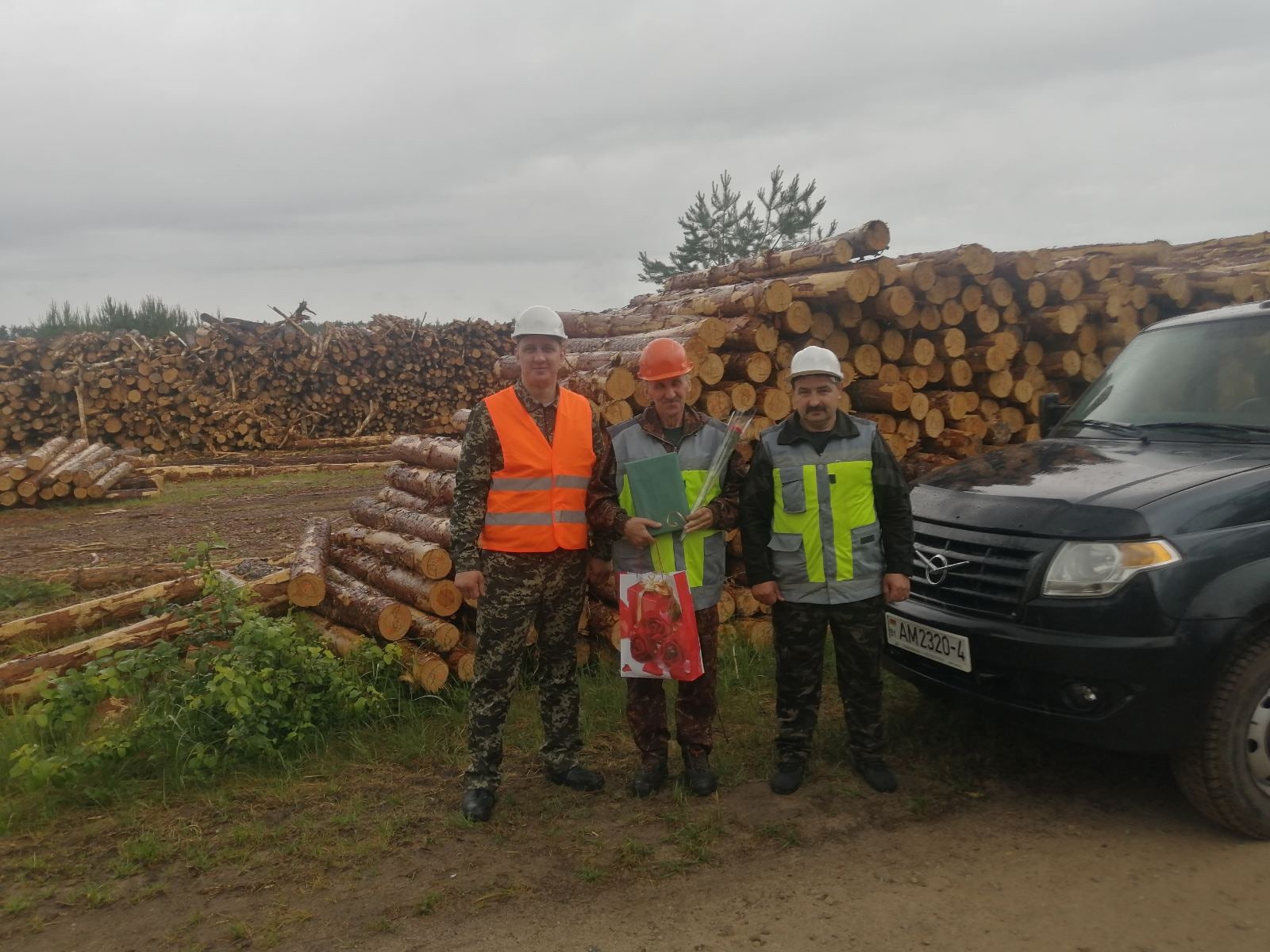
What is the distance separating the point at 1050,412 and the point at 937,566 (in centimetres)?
169

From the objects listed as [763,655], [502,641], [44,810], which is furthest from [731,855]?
[44,810]

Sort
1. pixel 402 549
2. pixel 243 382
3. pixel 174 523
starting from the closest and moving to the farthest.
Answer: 1. pixel 402 549
2. pixel 174 523
3. pixel 243 382

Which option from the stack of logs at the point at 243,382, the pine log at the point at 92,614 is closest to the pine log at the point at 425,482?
the pine log at the point at 92,614

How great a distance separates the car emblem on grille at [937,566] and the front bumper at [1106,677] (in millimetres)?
316

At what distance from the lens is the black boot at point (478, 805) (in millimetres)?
4039

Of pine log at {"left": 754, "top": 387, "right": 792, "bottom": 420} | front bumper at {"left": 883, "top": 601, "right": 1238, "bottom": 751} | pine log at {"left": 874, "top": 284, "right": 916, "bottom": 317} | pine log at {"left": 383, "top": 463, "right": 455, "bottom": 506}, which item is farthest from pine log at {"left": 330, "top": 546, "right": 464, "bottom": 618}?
pine log at {"left": 874, "top": 284, "right": 916, "bottom": 317}

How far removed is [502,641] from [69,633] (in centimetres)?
427

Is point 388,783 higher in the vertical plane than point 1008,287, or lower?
lower

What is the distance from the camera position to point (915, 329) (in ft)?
23.8

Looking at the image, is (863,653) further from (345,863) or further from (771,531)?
(345,863)

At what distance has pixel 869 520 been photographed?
4047 millimetres

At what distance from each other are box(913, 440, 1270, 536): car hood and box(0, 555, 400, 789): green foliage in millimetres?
3224

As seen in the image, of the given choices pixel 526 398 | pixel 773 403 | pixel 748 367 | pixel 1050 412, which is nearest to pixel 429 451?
pixel 748 367

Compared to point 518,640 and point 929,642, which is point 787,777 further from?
point 518,640
